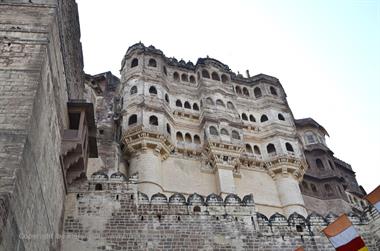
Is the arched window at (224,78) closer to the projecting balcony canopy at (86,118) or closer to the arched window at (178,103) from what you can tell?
the arched window at (178,103)

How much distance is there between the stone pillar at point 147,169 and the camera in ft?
67.0

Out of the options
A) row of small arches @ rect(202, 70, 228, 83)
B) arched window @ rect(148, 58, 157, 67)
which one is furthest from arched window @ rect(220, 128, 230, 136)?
arched window @ rect(148, 58, 157, 67)

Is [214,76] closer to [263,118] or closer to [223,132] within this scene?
[263,118]

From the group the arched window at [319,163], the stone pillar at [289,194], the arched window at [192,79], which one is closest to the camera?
the stone pillar at [289,194]

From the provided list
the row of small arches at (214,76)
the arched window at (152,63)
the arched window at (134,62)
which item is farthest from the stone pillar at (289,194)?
the arched window at (134,62)

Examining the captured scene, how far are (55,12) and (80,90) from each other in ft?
19.0

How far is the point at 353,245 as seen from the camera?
9.78m

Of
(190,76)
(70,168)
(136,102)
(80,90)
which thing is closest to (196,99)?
(190,76)

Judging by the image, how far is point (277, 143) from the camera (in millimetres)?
26250

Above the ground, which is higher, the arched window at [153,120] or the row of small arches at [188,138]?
the arched window at [153,120]

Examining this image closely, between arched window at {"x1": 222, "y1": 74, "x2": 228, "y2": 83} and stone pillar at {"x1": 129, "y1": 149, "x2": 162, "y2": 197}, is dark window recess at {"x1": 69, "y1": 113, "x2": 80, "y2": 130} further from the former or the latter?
arched window at {"x1": 222, "y1": 74, "x2": 228, "y2": 83}

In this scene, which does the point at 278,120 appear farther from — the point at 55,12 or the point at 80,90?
the point at 55,12

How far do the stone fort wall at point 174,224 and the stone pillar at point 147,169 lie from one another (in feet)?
26.0

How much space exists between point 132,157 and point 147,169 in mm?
1590
